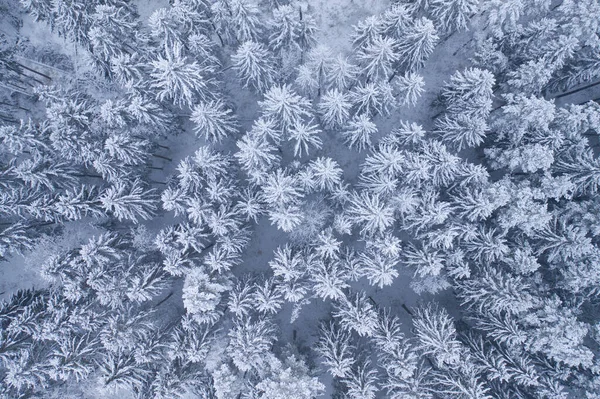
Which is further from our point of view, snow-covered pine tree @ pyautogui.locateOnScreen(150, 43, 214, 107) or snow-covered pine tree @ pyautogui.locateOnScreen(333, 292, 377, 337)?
snow-covered pine tree @ pyautogui.locateOnScreen(333, 292, 377, 337)

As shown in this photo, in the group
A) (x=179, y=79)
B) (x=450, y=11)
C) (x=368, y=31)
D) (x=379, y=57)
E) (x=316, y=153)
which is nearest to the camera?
(x=179, y=79)

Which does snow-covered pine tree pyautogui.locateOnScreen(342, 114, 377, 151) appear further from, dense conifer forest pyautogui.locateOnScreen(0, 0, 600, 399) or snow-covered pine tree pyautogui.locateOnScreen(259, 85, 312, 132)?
snow-covered pine tree pyautogui.locateOnScreen(259, 85, 312, 132)

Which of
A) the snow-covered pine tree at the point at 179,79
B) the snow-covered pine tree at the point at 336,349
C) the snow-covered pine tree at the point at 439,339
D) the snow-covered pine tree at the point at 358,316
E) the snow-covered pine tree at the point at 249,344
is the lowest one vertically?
the snow-covered pine tree at the point at 439,339

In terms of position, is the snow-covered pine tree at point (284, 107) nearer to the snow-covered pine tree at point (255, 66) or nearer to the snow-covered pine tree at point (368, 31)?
the snow-covered pine tree at point (255, 66)

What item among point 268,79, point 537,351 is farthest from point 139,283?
point 537,351

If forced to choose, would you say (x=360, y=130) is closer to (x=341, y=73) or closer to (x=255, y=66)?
(x=341, y=73)

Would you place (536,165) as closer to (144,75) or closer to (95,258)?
(144,75)

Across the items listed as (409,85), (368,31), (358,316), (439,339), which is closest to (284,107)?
(368,31)

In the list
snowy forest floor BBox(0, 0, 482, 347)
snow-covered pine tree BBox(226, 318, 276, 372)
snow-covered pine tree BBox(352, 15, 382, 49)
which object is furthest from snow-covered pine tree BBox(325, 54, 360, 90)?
snow-covered pine tree BBox(226, 318, 276, 372)

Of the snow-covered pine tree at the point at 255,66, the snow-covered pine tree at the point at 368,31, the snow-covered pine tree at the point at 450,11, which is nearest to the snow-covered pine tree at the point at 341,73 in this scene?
the snow-covered pine tree at the point at 368,31

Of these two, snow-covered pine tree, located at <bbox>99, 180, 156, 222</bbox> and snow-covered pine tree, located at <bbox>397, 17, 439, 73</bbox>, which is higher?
snow-covered pine tree, located at <bbox>397, 17, 439, 73</bbox>

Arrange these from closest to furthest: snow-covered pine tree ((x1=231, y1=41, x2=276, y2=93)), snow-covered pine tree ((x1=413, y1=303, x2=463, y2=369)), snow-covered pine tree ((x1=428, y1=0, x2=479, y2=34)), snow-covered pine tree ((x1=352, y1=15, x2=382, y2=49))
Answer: snow-covered pine tree ((x1=413, y1=303, x2=463, y2=369)), snow-covered pine tree ((x1=231, y1=41, x2=276, y2=93)), snow-covered pine tree ((x1=352, y1=15, x2=382, y2=49)), snow-covered pine tree ((x1=428, y1=0, x2=479, y2=34))
